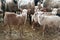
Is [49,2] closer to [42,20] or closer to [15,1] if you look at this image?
[42,20]

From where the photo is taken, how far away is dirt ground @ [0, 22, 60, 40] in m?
2.59

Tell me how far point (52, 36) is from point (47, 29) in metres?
0.14

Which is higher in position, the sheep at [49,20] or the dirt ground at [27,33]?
the sheep at [49,20]

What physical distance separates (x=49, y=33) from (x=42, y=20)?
0.80 feet

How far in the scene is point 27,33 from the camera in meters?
2.63

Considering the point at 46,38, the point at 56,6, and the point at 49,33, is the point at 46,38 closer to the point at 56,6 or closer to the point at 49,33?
the point at 49,33

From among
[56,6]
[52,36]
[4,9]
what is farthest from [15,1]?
[52,36]

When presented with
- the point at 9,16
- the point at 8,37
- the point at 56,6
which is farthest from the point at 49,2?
the point at 8,37

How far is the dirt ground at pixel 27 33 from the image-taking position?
8.50 feet

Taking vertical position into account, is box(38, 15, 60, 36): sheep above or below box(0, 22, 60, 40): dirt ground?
above

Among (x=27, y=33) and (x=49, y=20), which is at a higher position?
(x=49, y=20)

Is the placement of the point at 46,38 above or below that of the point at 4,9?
below

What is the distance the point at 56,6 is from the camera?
2.61 metres

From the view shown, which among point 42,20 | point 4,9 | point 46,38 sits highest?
point 4,9
